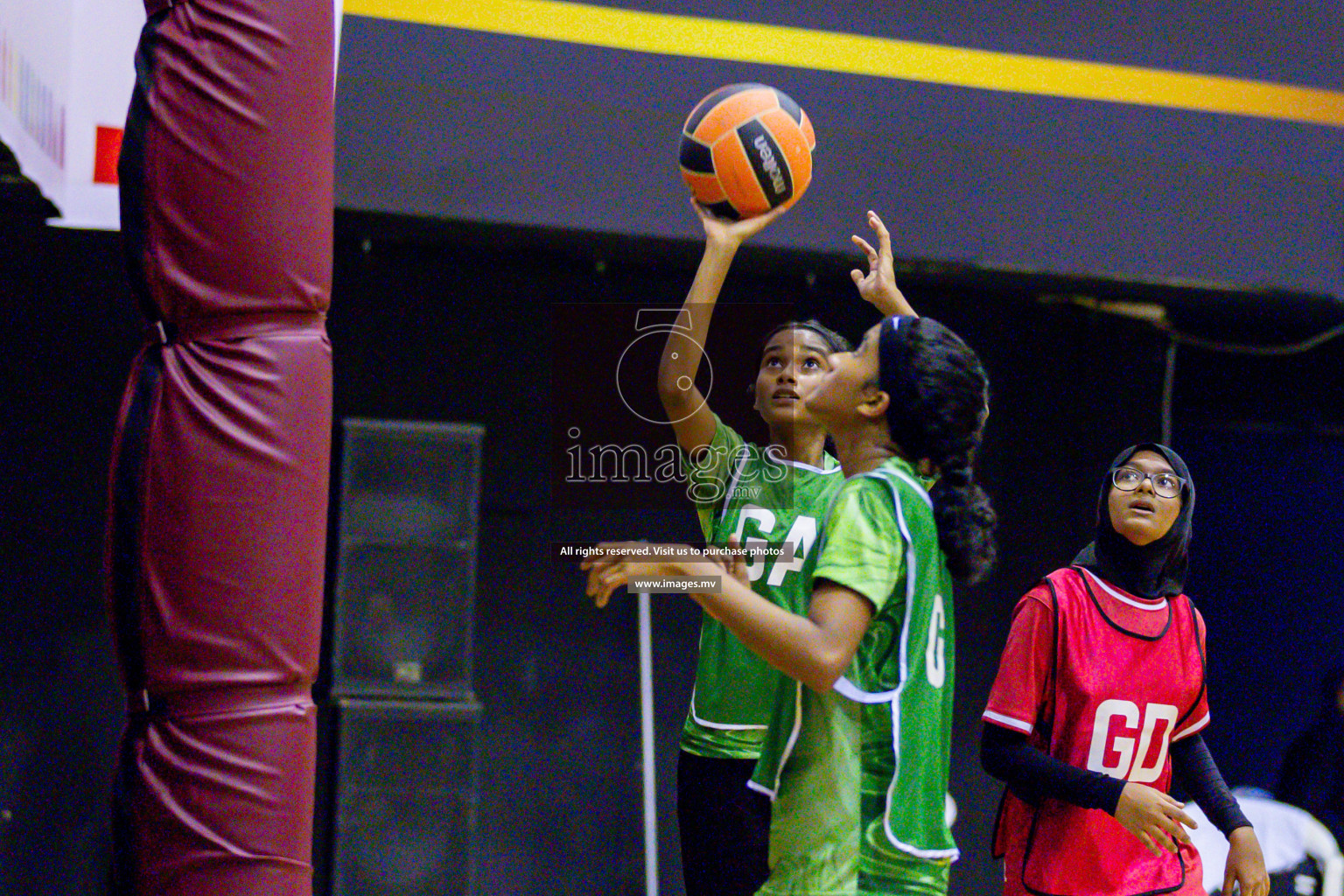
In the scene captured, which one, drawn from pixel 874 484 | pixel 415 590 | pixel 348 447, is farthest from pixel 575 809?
pixel 874 484

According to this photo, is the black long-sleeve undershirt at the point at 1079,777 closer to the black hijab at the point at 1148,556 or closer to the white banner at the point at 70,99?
the black hijab at the point at 1148,556

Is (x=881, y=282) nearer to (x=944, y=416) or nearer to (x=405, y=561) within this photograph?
(x=944, y=416)

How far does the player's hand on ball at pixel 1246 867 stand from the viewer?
12.0 ft

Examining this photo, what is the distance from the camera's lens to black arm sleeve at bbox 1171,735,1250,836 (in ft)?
12.3

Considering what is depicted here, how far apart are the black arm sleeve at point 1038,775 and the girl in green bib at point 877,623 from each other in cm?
90

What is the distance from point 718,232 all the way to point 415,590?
11.2ft

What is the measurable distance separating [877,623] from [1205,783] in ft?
5.27

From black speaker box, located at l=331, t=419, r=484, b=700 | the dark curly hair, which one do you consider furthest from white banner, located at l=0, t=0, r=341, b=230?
black speaker box, located at l=331, t=419, r=484, b=700

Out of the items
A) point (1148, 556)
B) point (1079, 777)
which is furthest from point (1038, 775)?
point (1148, 556)

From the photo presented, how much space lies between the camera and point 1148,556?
3873 mm

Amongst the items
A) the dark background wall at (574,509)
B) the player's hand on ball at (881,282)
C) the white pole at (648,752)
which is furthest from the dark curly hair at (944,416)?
the white pole at (648,752)

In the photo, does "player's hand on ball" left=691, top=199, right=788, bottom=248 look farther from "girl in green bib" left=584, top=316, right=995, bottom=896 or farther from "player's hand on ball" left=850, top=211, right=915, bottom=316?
"girl in green bib" left=584, top=316, right=995, bottom=896

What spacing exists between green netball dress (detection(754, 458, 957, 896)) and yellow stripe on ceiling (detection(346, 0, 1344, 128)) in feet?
14.6

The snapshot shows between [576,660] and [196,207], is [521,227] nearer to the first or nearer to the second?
[576,660]
